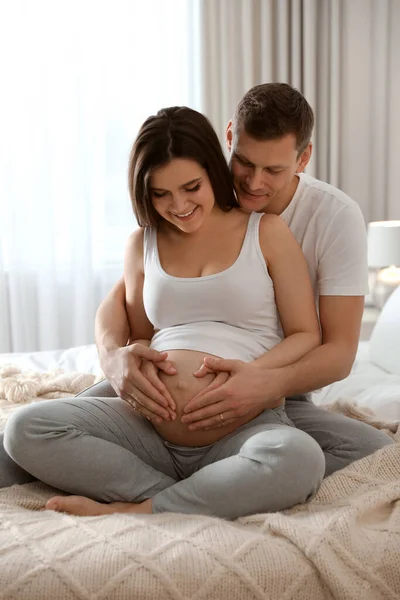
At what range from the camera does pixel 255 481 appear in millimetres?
1340

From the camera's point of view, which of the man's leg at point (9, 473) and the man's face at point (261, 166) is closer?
the man's leg at point (9, 473)

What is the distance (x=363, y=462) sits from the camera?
154 centimetres

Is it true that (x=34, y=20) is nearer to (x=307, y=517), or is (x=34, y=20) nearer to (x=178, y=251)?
(x=178, y=251)

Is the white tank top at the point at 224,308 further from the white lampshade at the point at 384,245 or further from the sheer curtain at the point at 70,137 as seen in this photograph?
the sheer curtain at the point at 70,137

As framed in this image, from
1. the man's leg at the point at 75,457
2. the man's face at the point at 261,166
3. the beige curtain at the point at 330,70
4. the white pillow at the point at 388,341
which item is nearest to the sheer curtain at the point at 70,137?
the beige curtain at the point at 330,70

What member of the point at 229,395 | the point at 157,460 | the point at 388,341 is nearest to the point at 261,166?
the point at 229,395

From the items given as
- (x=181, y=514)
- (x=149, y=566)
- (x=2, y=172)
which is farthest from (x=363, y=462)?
(x=2, y=172)

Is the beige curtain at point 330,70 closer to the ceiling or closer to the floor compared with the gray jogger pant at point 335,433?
closer to the ceiling

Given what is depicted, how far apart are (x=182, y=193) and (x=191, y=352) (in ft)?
1.11

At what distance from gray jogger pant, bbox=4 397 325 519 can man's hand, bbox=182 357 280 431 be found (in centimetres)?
5

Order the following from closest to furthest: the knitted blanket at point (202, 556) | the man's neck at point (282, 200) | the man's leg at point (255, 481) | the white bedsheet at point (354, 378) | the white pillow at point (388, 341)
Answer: the knitted blanket at point (202, 556), the man's leg at point (255, 481), the man's neck at point (282, 200), the white bedsheet at point (354, 378), the white pillow at point (388, 341)

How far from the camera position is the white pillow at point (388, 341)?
2432mm

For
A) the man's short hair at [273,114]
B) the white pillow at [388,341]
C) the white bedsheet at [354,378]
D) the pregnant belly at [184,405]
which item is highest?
the man's short hair at [273,114]

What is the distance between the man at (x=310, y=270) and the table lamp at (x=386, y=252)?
181 centimetres
